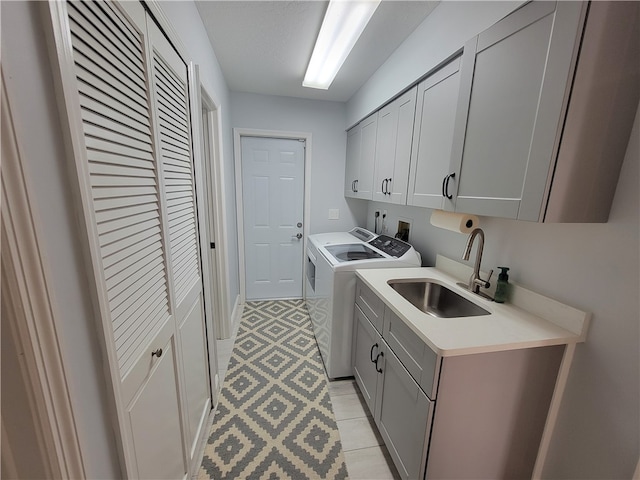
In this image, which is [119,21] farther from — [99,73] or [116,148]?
[116,148]

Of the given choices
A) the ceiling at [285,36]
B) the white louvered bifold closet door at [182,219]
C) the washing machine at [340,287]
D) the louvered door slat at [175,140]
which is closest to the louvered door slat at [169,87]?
the white louvered bifold closet door at [182,219]

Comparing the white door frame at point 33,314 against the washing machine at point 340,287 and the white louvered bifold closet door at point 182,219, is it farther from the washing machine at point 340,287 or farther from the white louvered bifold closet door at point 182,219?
the washing machine at point 340,287

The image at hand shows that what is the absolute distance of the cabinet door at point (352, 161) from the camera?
2.70 meters

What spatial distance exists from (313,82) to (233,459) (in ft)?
9.26

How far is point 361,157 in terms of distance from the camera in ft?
8.48

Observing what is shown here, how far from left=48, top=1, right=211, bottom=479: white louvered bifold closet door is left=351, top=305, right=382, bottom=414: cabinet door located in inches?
40.3

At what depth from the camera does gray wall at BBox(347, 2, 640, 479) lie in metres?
0.88

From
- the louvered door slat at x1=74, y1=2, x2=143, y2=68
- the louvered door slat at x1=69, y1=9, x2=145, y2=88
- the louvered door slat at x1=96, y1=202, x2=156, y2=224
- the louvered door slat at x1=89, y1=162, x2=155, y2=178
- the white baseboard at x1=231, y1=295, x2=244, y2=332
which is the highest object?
the louvered door slat at x1=74, y1=2, x2=143, y2=68

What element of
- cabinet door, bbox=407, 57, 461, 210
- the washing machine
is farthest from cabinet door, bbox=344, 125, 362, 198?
cabinet door, bbox=407, 57, 461, 210

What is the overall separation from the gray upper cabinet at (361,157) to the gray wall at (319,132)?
17cm

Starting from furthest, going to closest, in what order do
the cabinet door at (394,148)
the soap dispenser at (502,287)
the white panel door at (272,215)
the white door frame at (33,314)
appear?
the white panel door at (272,215)
the cabinet door at (394,148)
the soap dispenser at (502,287)
the white door frame at (33,314)

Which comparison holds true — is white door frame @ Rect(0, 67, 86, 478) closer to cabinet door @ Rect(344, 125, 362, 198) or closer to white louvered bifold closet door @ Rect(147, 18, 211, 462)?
white louvered bifold closet door @ Rect(147, 18, 211, 462)

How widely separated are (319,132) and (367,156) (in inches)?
34.6

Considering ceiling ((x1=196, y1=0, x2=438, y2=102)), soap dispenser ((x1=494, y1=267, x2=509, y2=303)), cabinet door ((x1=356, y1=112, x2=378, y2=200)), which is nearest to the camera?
soap dispenser ((x1=494, y1=267, x2=509, y2=303))
